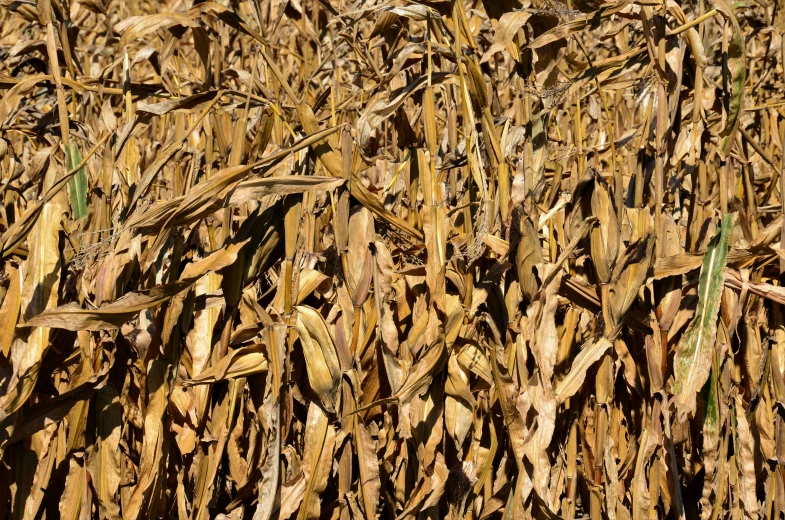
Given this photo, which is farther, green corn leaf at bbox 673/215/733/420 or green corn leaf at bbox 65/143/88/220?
green corn leaf at bbox 65/143/88/220

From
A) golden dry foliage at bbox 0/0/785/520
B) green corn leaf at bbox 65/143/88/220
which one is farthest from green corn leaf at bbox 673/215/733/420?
green corn leaf at bbox 65/143/88/220

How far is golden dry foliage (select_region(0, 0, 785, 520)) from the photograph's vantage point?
1.14 metres

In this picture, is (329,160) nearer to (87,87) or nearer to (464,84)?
(464,84)

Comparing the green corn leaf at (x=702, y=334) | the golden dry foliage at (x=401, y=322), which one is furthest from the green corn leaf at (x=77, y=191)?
the green corn leaf at (x=702, y=334)

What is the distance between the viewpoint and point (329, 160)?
1184mm

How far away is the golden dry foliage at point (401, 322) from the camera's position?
1141 mm

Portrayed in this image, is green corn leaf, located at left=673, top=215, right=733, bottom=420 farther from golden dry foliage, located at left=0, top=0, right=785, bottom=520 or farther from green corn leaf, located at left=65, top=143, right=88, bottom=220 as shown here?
green corn leaf, located at left=65, top=143, right=88, bottom=220

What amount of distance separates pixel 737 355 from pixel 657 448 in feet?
0.86

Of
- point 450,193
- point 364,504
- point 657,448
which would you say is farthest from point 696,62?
point 364,504

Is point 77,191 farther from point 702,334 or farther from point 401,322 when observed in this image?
point 702,334

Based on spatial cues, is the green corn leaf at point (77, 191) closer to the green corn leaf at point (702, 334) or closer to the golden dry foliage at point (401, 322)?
the golden dry foliage at point (401, 322)

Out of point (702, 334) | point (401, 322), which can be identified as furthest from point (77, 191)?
point (702, 334)

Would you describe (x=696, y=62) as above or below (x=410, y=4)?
below

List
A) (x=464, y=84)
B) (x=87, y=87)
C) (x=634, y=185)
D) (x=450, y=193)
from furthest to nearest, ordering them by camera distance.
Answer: (x=450, y=193), (x=634, y=185), (x=87, y=87), (x=464, y=84)
